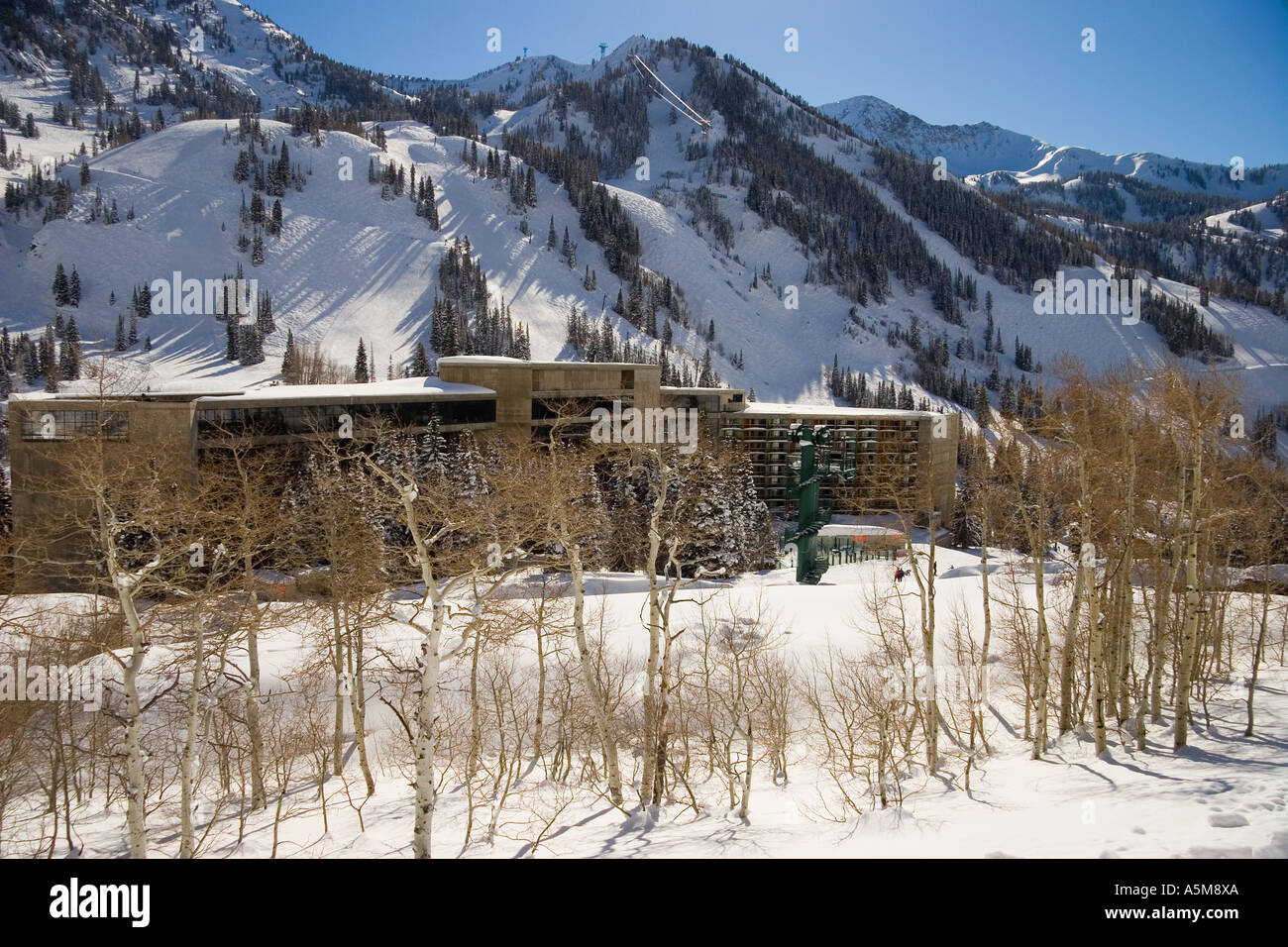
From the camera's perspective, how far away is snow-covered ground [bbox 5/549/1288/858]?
8203mm

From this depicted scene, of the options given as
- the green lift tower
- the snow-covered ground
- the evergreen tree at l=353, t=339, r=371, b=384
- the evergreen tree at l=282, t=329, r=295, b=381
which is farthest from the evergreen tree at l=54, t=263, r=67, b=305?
the green lift tower

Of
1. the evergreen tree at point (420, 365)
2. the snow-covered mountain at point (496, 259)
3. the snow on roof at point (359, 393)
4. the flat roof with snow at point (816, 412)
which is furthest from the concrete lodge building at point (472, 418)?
the evergreen tree at point (420, 365)

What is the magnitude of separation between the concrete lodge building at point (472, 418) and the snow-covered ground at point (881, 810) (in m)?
6.48

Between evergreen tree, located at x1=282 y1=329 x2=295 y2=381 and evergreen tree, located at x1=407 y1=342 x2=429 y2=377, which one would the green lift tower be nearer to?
evergreen tree, located at x1=407 y1=342 x2=429 y2=377

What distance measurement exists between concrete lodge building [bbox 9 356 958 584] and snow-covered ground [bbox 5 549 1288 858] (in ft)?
21.3

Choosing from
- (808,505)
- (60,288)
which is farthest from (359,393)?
(60,288)

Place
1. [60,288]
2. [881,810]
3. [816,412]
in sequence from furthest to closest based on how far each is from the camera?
1. [60,288]
2. [816,412]
3. [881,810]

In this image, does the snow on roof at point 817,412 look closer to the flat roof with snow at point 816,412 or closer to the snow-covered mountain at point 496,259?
the flat roof with snow at point 816,412

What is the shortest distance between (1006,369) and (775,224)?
69.4m

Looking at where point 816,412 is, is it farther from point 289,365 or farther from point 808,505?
point 289,365

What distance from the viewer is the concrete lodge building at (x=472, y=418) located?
29.6m

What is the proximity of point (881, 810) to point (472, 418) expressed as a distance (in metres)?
37.9

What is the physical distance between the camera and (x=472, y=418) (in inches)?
1783

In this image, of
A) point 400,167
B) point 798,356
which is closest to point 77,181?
point 400,167
